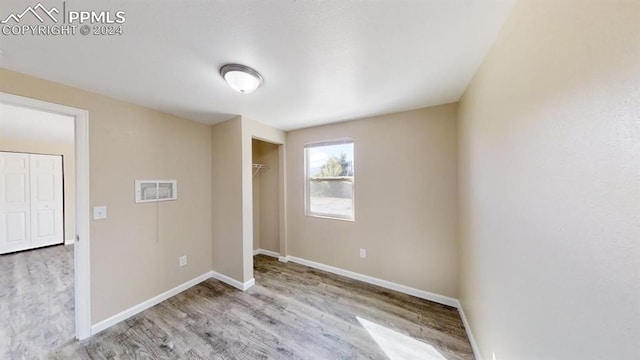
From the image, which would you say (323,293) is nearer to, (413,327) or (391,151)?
(413,327)

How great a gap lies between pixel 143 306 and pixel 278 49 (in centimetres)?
295

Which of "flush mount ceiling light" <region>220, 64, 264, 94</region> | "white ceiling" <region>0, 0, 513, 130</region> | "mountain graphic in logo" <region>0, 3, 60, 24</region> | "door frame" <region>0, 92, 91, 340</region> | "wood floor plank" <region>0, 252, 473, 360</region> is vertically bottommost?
"wood floor plank" <region>0, 252, 473, 360</region>

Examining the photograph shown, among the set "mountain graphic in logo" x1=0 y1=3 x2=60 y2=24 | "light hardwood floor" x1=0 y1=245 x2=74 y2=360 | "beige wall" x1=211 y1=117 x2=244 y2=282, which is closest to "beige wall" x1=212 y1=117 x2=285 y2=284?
"beige wall" x1=211 y1=117 x2=244 y2=282

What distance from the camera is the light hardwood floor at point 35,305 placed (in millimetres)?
1751

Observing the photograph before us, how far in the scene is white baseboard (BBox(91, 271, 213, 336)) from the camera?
1931mm

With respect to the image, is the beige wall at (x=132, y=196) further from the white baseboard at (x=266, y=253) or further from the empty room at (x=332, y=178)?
the white baseboard at (x=266, y=253)

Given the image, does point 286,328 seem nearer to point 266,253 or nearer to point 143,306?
point 143,306

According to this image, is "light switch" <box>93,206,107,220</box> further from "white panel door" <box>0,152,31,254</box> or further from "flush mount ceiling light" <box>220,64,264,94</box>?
"white panel door" <box>0,152,31,254</box>

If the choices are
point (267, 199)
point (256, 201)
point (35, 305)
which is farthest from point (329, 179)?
point (35, 305)

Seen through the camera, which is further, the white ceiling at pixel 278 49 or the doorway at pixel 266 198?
the doorway at pixel 266 198

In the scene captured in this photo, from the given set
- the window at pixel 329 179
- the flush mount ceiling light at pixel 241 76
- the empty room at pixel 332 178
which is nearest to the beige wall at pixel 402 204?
the empty room at pixel 332 178

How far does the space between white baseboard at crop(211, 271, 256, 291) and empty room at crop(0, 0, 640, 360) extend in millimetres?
41

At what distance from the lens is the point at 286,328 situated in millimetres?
1968

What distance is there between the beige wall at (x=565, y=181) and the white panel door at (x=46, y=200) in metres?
7.65
